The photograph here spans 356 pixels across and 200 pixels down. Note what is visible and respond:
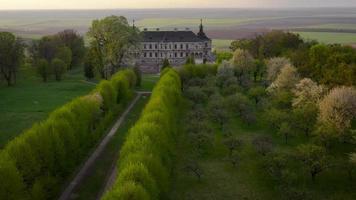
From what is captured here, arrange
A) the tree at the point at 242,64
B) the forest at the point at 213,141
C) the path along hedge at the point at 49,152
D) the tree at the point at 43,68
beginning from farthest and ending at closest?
the tree at the point at 43,68 → the tree at the point at 242,64 → the forest at the point at 213,141 → the path along hedge at the point at 49,152

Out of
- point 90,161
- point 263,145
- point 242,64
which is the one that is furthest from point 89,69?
point 263,145

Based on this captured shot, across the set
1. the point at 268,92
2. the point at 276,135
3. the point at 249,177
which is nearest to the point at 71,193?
the point at 249,177

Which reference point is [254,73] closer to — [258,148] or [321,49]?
[321,49]

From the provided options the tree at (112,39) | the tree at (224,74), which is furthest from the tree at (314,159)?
the tree at (112,39)

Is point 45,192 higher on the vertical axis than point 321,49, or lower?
lower

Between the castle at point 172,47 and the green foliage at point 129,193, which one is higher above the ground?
the castle at point 172,47

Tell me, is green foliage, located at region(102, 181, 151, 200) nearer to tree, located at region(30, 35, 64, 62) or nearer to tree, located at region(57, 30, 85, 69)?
tree, located at region(30, 35, 64, 62)

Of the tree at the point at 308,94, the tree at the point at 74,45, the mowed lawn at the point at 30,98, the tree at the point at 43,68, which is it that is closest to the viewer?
the mowed lawn at the point at 30,98

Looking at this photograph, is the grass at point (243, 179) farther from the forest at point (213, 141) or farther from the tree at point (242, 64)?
the tree at point (242, 64)
